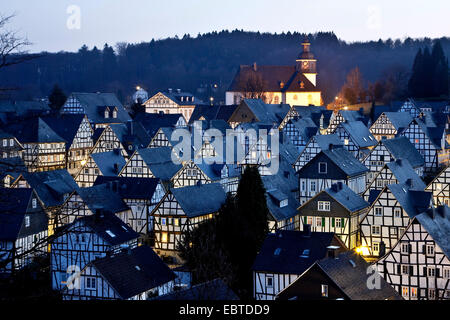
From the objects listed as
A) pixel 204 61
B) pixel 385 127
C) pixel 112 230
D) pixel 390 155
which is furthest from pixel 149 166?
pixel 204 61

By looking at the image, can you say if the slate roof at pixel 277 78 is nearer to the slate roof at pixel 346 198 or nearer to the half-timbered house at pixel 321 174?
the half-timbered house at pixel 321 174

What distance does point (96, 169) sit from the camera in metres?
52.7

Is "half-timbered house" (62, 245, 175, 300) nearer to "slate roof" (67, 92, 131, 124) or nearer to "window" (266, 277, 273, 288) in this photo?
"window" (266, 277, 273, 288)

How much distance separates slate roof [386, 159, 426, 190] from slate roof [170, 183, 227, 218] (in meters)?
10.8

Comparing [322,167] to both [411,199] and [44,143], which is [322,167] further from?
[44,143]

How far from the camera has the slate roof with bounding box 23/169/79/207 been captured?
4622 cm

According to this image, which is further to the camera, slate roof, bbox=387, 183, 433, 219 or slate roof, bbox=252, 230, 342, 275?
slate roof, bbox=387, 183, 433, 219

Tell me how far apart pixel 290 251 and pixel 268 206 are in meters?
8.90

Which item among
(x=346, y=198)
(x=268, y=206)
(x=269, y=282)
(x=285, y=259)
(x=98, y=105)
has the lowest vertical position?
(x=269, y=282)

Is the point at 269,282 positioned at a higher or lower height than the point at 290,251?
lower

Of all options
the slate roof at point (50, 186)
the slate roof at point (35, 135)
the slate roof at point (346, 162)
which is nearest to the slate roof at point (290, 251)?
the slate roof at point (346, 162)

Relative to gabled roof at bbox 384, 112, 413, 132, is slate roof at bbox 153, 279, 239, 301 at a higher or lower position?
lower

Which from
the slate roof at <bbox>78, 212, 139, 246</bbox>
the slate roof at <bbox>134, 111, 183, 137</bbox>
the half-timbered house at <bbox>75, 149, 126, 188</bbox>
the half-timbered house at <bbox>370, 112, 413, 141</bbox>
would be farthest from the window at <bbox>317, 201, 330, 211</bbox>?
the slate roof at <bbox>134, 111, 183, 137</bbox>
